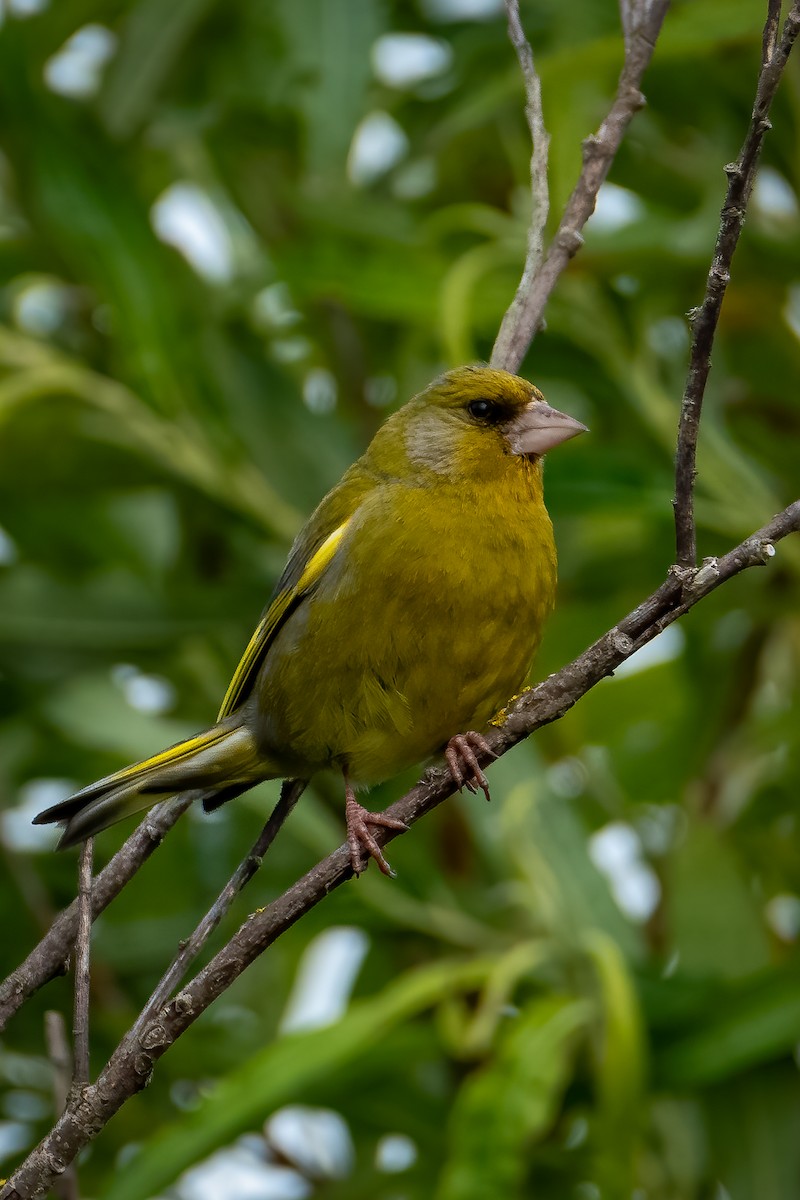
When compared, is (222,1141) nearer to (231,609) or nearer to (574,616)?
(231,609)

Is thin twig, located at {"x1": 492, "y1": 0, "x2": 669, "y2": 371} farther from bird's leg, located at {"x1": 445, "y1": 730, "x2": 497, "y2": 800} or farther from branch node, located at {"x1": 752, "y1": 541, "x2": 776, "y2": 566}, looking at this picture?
branch node, located at {"x1": 752, "y1": 541, "x2": 776, "y2": 566}

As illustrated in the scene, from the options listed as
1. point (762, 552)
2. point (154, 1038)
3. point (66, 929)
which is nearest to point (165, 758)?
point (66, 929)

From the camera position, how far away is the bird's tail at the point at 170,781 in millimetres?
3213

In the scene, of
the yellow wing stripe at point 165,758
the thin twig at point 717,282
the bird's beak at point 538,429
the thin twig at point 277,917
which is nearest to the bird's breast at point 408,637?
the yellow wing stripe at point 165,758

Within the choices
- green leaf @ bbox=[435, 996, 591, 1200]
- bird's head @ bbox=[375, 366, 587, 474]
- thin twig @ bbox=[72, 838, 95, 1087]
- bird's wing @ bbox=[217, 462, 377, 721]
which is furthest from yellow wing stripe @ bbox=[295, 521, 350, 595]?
thin twig @ bbox=[72, 838, 95, 1087]

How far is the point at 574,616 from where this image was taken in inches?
205

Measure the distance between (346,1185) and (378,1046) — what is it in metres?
0.70

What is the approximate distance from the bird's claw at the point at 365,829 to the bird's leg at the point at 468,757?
0.57ft

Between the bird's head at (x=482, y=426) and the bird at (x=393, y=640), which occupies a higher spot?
the bird's head at (x=482, y=426)

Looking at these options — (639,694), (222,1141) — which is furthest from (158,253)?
(222,1141)

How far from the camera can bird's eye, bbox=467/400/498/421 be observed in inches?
165

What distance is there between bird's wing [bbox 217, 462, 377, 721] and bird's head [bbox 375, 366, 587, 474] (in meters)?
0.18

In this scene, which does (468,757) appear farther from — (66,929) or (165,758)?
(66,929)

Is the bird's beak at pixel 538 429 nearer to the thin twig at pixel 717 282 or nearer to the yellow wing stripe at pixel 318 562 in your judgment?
the yellow wing stripe at pixel 318 562
